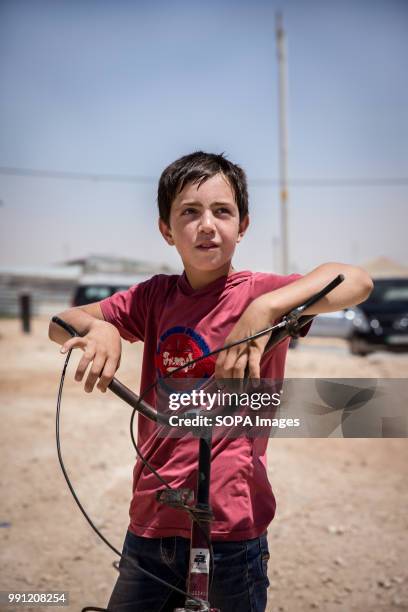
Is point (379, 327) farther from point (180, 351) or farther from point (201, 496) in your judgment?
point (201, 496)

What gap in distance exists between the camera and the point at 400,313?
1138 cm

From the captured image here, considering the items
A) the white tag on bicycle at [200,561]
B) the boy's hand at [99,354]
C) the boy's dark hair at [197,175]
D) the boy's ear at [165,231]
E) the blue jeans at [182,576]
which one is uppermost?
the boy's dark hair at [197,175]

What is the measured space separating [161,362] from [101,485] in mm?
3426

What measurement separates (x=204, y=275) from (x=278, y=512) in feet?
10.1

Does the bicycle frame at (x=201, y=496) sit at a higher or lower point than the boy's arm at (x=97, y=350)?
lower

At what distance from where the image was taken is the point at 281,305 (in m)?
1.40

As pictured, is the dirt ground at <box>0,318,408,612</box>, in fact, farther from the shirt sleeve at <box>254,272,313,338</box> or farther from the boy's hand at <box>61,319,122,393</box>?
the boy's hand at <box>61,319,122,393</box>

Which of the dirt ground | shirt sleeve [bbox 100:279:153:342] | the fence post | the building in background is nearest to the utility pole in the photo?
the building in background

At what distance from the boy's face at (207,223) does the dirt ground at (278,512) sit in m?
2.37

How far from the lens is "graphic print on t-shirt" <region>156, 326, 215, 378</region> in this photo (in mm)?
Answer: 1637

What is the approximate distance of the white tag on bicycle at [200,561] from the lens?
139 cm

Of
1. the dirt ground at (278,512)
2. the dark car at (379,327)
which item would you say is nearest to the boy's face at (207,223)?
the dirt ground at (278,512)

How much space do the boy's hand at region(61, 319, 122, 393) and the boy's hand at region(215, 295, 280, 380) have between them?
25cm

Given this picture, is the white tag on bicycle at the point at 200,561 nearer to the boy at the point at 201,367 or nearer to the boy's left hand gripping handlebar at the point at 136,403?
the boy at the point at 201,367
